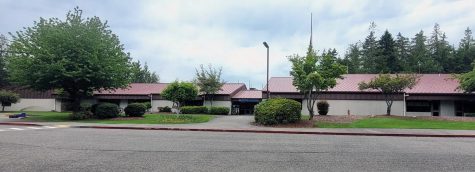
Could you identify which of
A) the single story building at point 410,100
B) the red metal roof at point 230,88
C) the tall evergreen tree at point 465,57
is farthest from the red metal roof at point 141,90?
the tall evergreen tree at point 465,57

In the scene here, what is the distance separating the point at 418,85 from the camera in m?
42.3

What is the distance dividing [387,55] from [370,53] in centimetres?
310

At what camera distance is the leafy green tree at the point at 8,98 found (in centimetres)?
5144

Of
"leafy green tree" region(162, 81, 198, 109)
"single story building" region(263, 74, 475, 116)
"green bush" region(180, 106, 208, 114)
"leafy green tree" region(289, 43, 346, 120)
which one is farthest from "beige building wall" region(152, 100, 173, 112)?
"leafy green tree" region(289, 43, 346, 120)

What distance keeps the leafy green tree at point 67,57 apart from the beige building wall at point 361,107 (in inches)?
786

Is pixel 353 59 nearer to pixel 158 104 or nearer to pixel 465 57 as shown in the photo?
pixel 465 57

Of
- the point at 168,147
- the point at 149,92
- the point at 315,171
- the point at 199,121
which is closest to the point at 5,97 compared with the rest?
the point at 149,92

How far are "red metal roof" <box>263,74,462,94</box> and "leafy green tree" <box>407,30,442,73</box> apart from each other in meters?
25.0

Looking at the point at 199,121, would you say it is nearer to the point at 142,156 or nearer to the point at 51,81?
the point at 51,81

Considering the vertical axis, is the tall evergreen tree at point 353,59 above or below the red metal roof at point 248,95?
above

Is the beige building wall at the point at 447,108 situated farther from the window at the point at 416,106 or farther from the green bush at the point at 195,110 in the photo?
the green bush at the point at 195,110

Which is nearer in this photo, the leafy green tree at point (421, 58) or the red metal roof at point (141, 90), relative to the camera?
the red metal roof at point (141, 90)

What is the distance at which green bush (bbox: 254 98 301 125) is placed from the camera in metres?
25.5

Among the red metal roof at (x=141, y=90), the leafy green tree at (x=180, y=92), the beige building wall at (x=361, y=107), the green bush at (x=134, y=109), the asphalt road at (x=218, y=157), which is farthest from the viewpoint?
the red metal roof at (x=141, y=90)
